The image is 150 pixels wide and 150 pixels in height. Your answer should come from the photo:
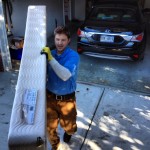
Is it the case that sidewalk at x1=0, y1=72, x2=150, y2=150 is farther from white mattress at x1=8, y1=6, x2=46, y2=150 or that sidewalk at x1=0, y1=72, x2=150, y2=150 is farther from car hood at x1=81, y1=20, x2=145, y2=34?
white mattress at x1=8, y1=6, x2=46, y2=150

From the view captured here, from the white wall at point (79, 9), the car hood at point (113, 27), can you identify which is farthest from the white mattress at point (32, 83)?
the white wall at point (79, 9)

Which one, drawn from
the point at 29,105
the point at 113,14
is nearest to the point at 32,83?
the point at 29,105

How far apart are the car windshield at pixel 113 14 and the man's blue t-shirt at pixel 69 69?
4124 mm

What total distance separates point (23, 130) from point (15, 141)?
96 mm

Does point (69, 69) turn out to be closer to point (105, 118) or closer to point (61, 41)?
point (61, 41)

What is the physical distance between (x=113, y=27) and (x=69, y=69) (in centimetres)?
378

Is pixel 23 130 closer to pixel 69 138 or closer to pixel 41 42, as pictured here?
pixel 41 42

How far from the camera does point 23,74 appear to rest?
2.11 meters

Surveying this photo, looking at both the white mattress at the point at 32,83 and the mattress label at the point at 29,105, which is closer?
the white mattress at the point at 32,83

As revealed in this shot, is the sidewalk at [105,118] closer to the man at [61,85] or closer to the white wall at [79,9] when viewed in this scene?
the man at [61,85]

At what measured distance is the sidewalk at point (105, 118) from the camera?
3.71m

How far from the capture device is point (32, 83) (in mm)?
2004

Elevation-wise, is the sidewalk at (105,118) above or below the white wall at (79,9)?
below

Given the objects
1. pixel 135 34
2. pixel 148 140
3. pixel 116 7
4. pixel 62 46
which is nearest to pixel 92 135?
pixel 148 140
